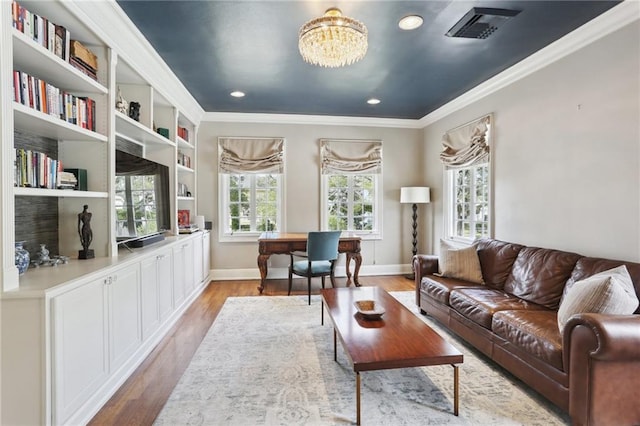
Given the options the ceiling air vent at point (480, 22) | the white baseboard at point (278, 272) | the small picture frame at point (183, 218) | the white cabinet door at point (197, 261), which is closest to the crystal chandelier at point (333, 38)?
the ceiling air vent at point (480, 22)

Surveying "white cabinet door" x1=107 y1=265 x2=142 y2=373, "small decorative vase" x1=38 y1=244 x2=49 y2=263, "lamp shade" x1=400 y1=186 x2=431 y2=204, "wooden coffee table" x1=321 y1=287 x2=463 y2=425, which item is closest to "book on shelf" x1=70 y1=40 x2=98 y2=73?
"small decorative vase" x1=38 y1=244 x2=49 y2=263

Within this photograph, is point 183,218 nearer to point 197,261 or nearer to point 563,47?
point 197,261

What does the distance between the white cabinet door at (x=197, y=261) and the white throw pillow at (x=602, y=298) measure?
3.85 m

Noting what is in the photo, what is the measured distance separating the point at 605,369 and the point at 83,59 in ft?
12.2

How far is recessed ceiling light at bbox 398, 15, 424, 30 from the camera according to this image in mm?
2413

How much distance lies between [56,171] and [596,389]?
11.0 ft

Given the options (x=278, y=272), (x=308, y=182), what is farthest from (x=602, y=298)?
(x=278, y=272)

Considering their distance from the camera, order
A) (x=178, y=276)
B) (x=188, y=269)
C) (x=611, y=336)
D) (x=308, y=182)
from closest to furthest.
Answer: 1. (x=611, y=336)
2. (x=178, y=276)
3. (x=188, y=269)
4. (x=308, y=182)

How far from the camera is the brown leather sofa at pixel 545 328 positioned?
5.25 feet

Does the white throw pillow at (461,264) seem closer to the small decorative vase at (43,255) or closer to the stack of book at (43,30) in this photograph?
the small decorative vase at (43,255)

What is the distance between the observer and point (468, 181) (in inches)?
175

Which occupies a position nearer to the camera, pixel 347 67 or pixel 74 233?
pixel 74 233

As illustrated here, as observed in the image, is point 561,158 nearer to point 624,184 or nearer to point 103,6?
point 624,184

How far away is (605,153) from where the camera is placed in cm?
251
